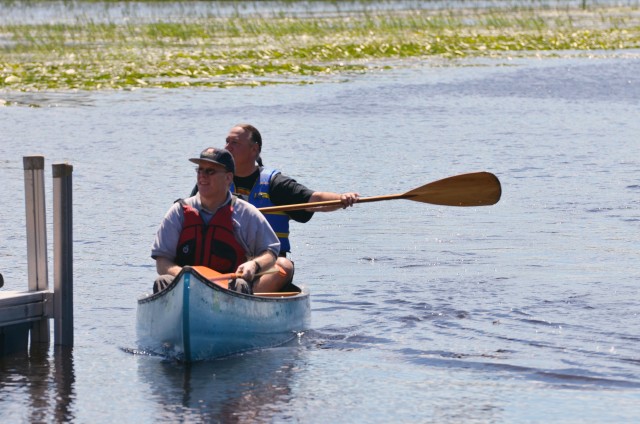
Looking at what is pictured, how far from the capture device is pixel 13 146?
21703 millimetres

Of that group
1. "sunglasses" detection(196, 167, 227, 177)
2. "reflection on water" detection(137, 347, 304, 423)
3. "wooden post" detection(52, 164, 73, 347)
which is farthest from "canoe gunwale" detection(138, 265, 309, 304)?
"sunglasses" detection(196, 167, 227, 177)

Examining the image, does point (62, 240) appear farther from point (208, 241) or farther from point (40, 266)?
point (208, 241)

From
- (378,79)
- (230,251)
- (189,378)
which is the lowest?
(189,378)

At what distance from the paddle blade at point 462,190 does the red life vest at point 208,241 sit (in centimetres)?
242

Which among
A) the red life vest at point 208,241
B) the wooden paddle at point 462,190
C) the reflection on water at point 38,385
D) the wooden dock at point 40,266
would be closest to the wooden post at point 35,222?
the wooden dock at point 40,266

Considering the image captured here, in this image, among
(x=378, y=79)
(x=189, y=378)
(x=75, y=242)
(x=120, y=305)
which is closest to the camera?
(x=189, y=378)

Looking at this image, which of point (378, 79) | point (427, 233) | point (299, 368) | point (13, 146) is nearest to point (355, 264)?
point (427, 233)

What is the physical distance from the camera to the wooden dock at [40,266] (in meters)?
9.37

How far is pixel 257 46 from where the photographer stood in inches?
1507

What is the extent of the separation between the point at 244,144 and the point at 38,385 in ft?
7.40

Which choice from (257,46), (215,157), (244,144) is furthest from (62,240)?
(257,46)

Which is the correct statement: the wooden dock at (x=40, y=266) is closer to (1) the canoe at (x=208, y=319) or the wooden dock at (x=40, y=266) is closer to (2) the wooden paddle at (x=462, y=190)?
(1) the canoe at (x=208, y=319)

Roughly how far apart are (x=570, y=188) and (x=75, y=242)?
20.9 feet

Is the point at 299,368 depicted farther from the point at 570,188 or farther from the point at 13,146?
the point at 13,146
